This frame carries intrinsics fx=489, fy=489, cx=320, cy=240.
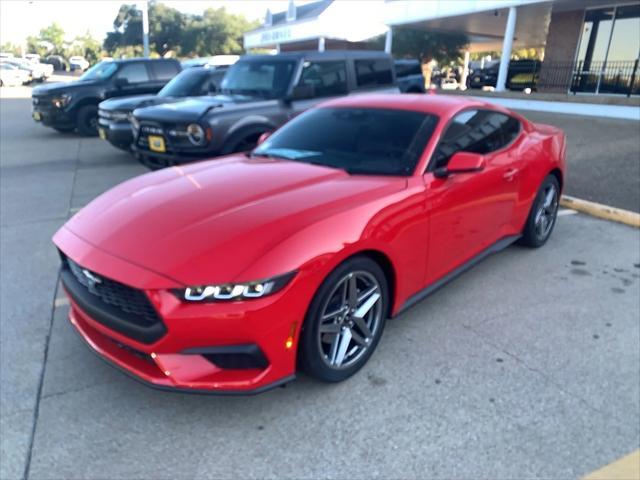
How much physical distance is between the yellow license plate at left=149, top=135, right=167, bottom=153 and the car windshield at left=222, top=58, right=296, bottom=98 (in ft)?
5.28

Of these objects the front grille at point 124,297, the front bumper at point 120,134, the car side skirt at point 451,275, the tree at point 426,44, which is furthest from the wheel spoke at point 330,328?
the tree at point 426,44

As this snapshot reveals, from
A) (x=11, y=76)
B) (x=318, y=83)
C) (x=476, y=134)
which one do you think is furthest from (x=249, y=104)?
(x=11, y=76)

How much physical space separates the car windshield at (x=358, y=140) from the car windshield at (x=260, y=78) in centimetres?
336

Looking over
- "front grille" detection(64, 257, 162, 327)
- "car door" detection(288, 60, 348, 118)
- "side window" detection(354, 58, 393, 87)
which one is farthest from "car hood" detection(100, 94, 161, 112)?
"front grille" detection(64, 257, 162, 327)

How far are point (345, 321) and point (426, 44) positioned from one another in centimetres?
2396

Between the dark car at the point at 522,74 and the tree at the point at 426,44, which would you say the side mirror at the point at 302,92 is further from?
the tree at the point at 426,44

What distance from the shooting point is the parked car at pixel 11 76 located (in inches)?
1297

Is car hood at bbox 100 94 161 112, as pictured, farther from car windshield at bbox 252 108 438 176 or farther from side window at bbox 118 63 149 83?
car windshield at bbox 252 108 438 176

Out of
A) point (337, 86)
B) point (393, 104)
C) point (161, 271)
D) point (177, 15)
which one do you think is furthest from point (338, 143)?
point (177, 15)

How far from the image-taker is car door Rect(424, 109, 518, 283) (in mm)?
3289

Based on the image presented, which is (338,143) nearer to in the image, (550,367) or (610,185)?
(550,367)

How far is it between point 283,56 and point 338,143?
4286 mm

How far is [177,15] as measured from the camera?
6425 centimetres

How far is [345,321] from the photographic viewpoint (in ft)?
9.09
